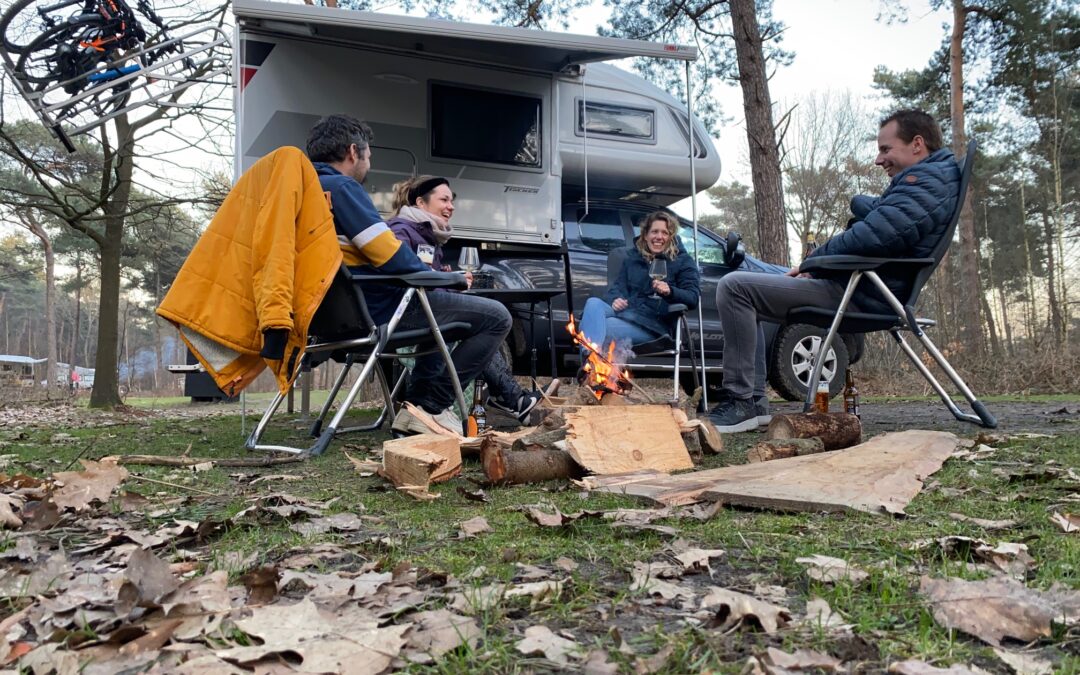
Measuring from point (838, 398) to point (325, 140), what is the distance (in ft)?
17.8

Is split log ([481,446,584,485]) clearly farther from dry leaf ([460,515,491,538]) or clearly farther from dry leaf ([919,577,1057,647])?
dry leaf ([919,577,1057,647])

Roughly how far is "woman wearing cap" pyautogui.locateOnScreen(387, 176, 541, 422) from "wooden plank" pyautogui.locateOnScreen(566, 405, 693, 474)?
4.69 feet

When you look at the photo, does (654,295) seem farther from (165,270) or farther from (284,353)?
(165,270)

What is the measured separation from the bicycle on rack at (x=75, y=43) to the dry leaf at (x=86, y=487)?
15.9 ft

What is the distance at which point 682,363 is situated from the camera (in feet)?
23.0

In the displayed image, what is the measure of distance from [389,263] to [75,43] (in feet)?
15.6

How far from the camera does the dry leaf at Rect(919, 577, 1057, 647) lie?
1.09 meters

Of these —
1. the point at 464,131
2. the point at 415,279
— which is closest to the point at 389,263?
the point at 415,279

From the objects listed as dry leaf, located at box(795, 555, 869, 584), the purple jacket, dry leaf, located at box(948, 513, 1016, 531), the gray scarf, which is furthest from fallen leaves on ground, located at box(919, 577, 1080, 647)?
the gray scarf

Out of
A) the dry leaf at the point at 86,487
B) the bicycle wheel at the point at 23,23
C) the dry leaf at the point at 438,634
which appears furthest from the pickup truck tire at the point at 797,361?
the bicycle wheel at the point at 23,23

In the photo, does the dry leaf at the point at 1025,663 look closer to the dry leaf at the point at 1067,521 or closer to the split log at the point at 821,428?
the dry leaf at the point at 1067,521

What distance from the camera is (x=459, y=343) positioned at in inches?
159

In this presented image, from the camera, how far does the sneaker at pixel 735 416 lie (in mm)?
3992

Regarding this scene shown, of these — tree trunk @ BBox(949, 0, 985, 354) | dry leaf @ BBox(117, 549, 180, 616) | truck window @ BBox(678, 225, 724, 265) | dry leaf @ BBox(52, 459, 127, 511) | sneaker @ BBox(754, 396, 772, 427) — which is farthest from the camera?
tree trunk @ BBox(949, 0, 985, 354)
